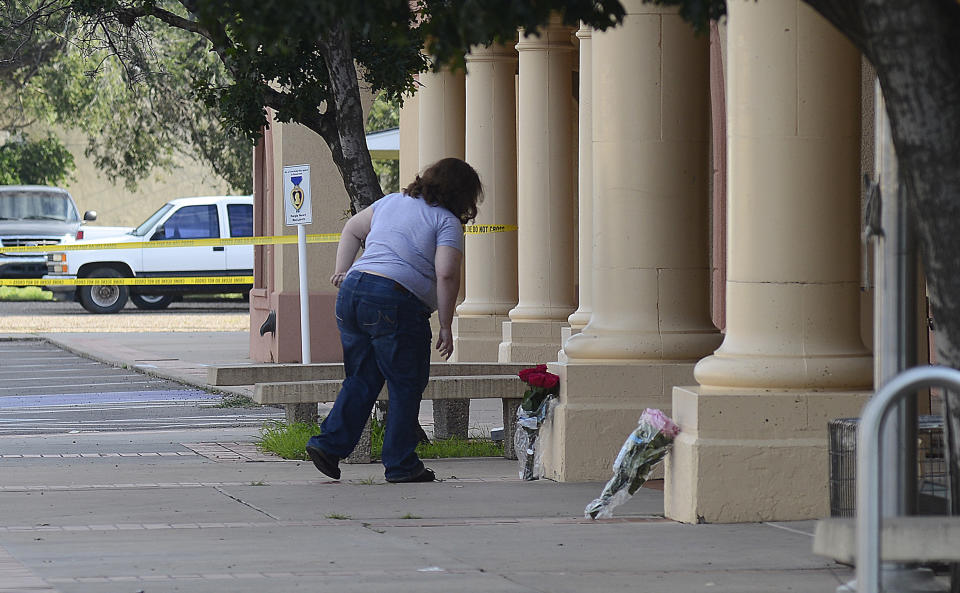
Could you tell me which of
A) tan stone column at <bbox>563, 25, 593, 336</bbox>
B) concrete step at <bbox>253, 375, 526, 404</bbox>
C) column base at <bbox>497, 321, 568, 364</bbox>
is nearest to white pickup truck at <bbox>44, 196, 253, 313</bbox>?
column base at <bbox>497, 321, 568, 364</bbox>

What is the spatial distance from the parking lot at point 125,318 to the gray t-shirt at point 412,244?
19118mm

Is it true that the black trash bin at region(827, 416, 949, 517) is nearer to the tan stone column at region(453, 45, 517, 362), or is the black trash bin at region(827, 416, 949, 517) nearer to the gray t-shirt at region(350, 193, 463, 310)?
the gray t-shirt at region(350, 193, 463, 310)

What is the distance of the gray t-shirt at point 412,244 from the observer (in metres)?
8.53

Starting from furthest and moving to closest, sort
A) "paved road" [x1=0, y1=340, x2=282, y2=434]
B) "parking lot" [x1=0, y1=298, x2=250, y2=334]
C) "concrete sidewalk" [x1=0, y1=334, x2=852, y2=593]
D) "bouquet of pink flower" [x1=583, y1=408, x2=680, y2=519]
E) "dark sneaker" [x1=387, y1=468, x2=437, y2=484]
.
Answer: "parking lot" [x1=0, y1=298, x2=250, y2=334]
"paved road" [x1=0, y1=340, x2=282, y2=434]
"dark sneaker" [x1=387, y1=468, x2=437, y2=484]
"bouquet of pink flower" [x1=583, y1=408, x2=680, y2=519]
"concrete sidewalk" [x1=0, y1=334, x2=852, y2=593]

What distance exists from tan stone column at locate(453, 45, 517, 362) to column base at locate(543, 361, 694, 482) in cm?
803

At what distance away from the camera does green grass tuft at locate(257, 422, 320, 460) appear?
A: 10201 millimetres

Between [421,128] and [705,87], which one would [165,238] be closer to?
[421,128]

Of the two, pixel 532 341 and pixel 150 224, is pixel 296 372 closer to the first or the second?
pixel 532 341

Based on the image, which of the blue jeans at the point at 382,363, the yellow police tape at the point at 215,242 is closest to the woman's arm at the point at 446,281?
the blue jeans at the point at 382,363

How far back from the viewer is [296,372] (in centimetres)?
1038

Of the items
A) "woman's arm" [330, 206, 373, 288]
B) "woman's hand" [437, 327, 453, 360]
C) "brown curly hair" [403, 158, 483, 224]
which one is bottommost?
"woman's hand" [437, 327, 453, 360]

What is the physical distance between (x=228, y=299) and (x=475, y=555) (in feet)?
103

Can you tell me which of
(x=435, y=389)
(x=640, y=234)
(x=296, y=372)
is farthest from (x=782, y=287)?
(x=296, y=372)

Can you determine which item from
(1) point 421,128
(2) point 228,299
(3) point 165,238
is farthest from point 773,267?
(2) point 228,299
